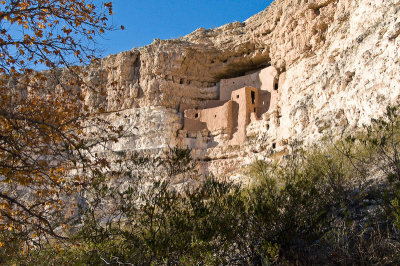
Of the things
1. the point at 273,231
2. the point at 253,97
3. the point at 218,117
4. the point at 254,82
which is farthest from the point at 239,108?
the point at 273,231

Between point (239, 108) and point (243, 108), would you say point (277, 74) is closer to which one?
point (243, 108)

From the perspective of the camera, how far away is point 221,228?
14.9ft

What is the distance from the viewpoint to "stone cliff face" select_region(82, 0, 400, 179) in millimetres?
10156

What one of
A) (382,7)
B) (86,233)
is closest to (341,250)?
(86,233)

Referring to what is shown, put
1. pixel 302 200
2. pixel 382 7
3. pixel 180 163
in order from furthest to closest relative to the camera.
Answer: pixel 382 7 < pixel 180 163 < pixel 302 200

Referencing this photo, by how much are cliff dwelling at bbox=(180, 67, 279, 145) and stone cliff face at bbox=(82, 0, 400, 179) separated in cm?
32

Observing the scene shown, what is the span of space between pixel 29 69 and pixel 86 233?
228cm

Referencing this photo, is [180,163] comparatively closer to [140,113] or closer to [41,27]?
[41,27]

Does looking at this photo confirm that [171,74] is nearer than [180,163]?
No

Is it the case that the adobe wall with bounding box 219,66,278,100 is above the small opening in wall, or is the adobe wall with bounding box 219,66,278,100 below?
above

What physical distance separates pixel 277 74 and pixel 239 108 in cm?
232

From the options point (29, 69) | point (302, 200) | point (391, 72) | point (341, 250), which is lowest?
point (341, 250)

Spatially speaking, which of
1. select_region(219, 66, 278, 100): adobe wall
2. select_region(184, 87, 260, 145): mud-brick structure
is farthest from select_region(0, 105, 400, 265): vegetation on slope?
select_region(219, 66, 278, 100): adobe wall

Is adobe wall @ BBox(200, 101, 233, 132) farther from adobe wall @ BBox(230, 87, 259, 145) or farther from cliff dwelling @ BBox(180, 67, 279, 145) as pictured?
adobe wall @ BBox(230, 87, 259, 145)
